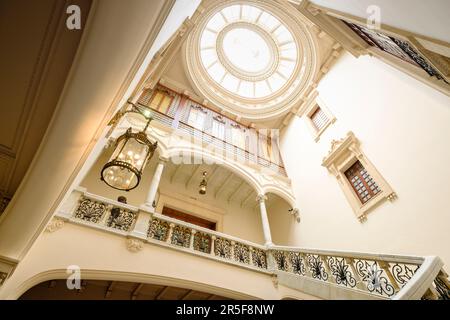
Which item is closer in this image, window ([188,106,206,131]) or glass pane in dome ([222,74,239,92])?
window ([188,106,206,131])

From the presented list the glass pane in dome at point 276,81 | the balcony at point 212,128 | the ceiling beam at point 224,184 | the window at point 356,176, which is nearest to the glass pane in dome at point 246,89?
the glass pane in dome at point 276,81

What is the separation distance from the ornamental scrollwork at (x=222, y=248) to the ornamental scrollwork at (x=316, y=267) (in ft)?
6.65

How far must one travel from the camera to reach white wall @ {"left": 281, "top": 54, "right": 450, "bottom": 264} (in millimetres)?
5473

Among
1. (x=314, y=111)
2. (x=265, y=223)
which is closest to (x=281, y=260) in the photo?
(x=265, y=223)

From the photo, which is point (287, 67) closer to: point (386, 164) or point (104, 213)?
point (386, 164)

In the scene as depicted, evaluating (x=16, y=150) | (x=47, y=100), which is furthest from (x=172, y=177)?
(x=47, y=100)

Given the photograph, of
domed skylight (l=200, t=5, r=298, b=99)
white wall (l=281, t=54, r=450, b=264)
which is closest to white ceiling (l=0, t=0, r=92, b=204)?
white wall (l=281, t=54, r=450, b=264)

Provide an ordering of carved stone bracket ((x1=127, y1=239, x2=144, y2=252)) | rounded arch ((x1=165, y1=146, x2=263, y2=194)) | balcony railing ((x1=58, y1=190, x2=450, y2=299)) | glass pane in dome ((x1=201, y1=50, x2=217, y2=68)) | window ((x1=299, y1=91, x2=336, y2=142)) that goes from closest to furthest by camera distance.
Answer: balcony railing ((x1=58, y1=190, x2=450, y2=299)) → carved stone bracket ((x1=127, y1=239, x2=144, y2=252)) → rounded arch ((x1=165, y1=146, x2=263, y2=194)) → window ((x1=299, y1=91, x2=336, y2=142)) → glass pane in dome ((x1=201, y1=50, x2=217, y2=68))

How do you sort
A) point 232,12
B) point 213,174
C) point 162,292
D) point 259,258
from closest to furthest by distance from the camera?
point 162,292 → point 259,258 → point 213,174 → point 232,12

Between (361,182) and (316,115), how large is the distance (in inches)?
163

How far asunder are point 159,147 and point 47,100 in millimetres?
5675

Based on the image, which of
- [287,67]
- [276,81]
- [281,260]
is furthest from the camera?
[276,81]

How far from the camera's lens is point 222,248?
639cm

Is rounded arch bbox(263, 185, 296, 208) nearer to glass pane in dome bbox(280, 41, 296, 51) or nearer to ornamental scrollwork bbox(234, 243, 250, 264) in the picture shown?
ornamental scrollwork bbox(234, 243, 250, 264)
